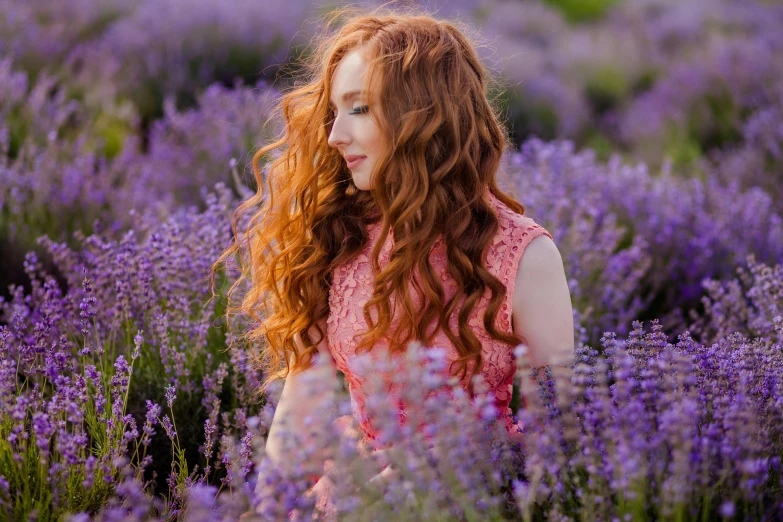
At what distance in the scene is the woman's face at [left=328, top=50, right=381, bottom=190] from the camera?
5.67ft

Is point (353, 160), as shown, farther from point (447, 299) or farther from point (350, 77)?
point (447, 299)

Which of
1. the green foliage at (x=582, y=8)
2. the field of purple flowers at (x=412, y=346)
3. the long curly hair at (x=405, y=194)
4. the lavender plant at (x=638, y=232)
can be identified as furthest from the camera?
the green foliage at (x=582, y=8)

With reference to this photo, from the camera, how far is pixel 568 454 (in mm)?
1446

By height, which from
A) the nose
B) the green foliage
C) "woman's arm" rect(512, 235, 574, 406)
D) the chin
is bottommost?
the green foliage

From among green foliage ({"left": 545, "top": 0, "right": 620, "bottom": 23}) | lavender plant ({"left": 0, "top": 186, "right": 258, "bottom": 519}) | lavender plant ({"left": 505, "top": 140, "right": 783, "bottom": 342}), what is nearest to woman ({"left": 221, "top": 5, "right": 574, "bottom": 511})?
lavender plant ({"left": 0, "top": 186, "right": 258, "bottom": 519})

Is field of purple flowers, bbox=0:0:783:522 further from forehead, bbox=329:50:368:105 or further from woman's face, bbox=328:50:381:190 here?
forehead, bbox=329:50:368:105

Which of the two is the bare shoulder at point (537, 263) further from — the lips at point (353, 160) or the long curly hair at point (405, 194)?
the lips at point (353, 160)

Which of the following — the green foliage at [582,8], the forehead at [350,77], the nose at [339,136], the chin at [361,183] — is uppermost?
the forehead at [350,77]

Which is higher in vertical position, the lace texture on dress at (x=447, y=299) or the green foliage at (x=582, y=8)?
the lace texture on dress at (x=447, y=299)

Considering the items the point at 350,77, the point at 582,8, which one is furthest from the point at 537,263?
the point at 582,8

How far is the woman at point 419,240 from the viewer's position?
1704 mm

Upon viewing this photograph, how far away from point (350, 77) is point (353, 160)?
192 millimetres

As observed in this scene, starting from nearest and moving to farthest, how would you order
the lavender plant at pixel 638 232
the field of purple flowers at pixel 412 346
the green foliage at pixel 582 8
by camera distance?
the field of purple flowers at pixel 412 346 < the lavender plant at pixel 638 232 < the green foliage at pixel 582 8

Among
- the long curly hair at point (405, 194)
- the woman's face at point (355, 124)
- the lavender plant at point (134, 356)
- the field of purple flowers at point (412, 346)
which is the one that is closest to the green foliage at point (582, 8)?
the field of purple flowers at point (412, 346)
